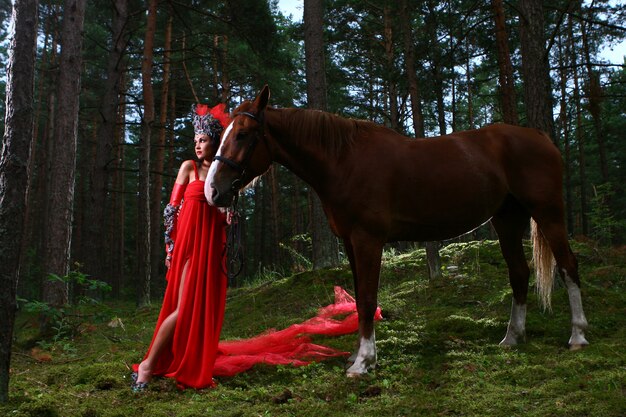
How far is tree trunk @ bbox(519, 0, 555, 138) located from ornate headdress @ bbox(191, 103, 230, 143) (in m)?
3.69

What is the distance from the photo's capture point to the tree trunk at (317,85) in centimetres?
789

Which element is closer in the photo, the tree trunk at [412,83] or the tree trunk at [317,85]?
the tree trunk at [412,83]

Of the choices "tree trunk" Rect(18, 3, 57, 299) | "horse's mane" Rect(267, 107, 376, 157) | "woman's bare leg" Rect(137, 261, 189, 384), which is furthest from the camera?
"tree trunk" Rect(18, 3, 57, 299)

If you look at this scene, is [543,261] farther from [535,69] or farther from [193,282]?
[193,282]

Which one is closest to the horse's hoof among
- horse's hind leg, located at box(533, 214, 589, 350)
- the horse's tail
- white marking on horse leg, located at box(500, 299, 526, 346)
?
horse's hind leg, located at box(533, 214, 589, 350)

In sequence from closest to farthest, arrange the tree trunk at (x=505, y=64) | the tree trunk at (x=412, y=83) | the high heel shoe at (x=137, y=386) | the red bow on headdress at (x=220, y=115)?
the high heel shoe at (x=137, y=386) → the red bow on headdress at (x=220, y=115) → the tree trunk at (x=412, y=83) → the tree trunk at (x=505, y=64)

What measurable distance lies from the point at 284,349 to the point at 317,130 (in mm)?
2081

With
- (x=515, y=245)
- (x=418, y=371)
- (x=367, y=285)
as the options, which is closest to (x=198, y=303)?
(x=367, y=285)

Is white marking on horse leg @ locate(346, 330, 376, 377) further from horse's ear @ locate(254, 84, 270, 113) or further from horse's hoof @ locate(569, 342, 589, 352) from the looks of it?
horse's ear @ locate(254, 84, 270, 113)

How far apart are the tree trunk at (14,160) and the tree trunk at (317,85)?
4.95 m

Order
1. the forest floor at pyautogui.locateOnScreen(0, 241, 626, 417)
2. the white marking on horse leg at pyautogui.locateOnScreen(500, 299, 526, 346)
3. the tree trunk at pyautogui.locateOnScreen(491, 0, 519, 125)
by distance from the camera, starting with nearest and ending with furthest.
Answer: the forest floor at pyautogui.locateOnScreen(0, 241, 626, 417) → the white marking on horse leg at pyautogui.locateOnScreen(500, 299, 526, 346) → the tree trunk at pyautogui.locateOnScreen(491, 0, 519, 125)

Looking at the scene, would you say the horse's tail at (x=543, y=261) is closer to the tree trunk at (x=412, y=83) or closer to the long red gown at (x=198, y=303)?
the long red gown at (x=198, y=303)

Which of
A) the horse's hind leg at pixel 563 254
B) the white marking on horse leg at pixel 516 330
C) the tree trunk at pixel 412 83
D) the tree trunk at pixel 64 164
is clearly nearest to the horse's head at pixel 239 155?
the horse's hind leg at pixel 563 254

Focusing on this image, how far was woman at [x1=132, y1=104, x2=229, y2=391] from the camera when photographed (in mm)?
3842
